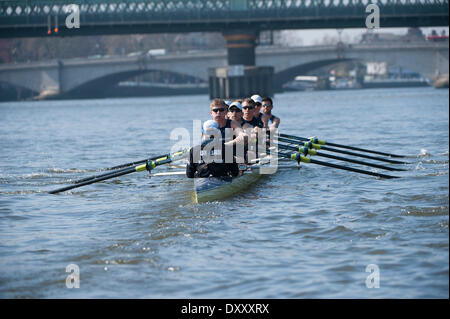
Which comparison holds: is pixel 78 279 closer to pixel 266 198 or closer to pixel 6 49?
pixel 266 198

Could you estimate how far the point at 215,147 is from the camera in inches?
479

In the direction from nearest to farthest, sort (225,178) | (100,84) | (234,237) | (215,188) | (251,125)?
(234,237) → (215,188) → (225,178) → (251,125) → (100,84)

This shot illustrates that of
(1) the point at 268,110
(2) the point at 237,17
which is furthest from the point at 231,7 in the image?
(1) the point at 268,110

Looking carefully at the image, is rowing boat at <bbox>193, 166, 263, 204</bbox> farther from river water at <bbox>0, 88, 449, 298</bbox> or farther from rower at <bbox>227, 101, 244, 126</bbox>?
rower at <bbox>227, 101, 244, 126</bbox>

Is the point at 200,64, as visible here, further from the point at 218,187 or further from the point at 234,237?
the point at 234,237

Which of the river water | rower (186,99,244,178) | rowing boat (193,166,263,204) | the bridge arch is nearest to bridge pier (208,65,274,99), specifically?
the bridge arch

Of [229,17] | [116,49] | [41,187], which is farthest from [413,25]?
[116,49]

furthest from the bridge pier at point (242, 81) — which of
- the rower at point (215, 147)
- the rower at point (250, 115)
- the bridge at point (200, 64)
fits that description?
the rower at point (215, 147)

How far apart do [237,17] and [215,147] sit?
5401 cm

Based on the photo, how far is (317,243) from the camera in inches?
366

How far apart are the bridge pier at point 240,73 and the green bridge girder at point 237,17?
1.84 m

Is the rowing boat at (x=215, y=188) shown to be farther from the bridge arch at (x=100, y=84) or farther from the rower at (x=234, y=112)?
the bridge arch at (x=100, y=84)

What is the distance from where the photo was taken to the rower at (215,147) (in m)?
12.1
